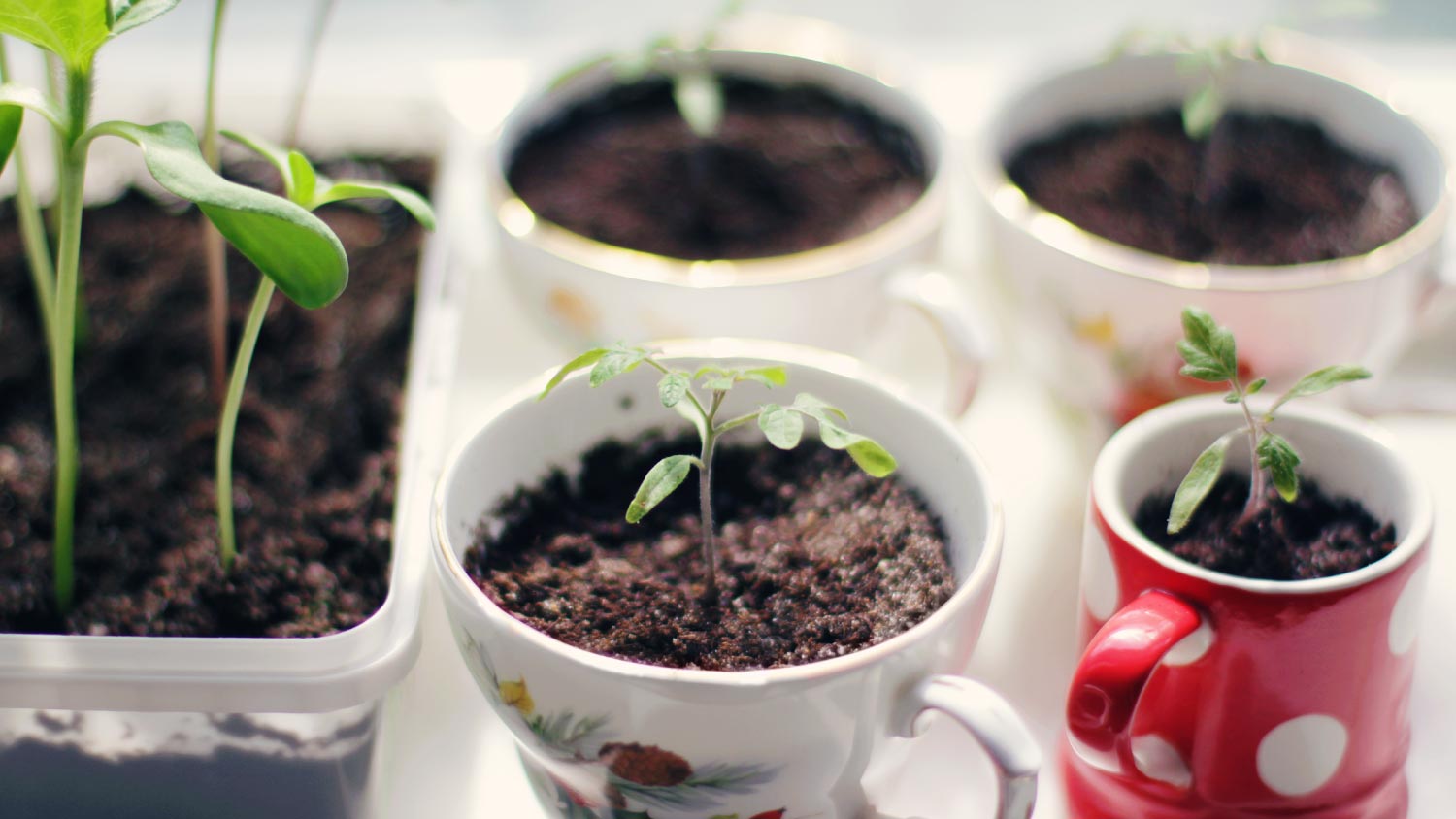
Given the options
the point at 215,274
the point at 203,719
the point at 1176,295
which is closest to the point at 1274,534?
the point at 1176,295

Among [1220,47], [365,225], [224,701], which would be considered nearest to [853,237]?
[1220,47]

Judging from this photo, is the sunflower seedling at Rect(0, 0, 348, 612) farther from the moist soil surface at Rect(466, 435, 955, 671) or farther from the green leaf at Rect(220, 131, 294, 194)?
the moist soil surface at Rect(466, 435, 955, 671)

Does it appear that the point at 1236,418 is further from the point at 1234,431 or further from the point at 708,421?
the point at 708,421

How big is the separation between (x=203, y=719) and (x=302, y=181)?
0.24 metres

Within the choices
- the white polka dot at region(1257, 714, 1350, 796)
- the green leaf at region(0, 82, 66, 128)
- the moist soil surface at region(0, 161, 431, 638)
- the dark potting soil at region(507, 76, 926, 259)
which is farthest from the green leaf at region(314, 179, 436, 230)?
the white polka dot at region(1257, 714, 1350, 796)

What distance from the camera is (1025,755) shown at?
0.49 m

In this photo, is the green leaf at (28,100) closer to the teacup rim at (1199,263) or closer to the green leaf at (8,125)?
the green leaf at (8,125)

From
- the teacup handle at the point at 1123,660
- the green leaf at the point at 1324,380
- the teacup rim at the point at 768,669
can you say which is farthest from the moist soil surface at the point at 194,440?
the green leaf at the point at 1324,380

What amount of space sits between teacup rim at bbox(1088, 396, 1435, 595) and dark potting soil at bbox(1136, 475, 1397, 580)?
1cm

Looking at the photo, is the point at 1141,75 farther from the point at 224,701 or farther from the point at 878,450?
the point at 224,701

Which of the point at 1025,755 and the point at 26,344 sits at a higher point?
the point at 1025,755

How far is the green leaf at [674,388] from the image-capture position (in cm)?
51

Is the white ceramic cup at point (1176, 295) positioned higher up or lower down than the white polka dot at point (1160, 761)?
higher up

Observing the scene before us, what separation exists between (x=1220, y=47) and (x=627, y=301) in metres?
0.39
